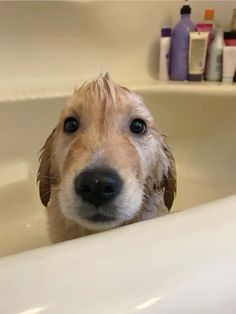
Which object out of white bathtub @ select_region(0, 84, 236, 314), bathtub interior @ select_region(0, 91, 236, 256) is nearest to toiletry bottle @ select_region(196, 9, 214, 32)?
bathtub interior @ select_region(0, 91, 236, 256)

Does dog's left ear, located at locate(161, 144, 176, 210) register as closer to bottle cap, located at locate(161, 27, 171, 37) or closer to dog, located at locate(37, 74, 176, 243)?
dog, located at locate(37, 74, 176, 243)

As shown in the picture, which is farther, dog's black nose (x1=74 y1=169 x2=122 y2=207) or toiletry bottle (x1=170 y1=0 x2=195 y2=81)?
toiletry bottle (x1=170 y1=0 x2=195 y2=81)

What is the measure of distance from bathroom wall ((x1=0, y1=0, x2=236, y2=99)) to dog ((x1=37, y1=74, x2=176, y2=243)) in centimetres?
56

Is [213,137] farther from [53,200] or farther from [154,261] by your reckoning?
[154,261]

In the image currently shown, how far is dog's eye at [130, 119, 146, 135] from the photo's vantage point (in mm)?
1042

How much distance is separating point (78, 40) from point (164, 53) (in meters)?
0.44

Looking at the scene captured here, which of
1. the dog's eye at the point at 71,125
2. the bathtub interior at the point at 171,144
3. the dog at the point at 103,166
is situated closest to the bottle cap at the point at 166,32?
the bathtub interior at the point at 171,144

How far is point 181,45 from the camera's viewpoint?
1.95 m

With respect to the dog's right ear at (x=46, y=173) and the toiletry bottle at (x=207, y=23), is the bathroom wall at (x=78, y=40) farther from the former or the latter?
the dog's right ear at (x=46, y=173)

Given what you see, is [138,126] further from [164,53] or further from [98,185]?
[164,53]

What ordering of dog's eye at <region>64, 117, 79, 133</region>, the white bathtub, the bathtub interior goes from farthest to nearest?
the bathtub interior, dog's eye at <region>64, 117, 79, 133</region>, the white bathtub

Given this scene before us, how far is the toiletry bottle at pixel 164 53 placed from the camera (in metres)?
1.98

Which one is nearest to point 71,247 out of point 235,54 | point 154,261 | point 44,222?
point 154,261

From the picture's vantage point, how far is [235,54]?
Result: 192 centimetres
